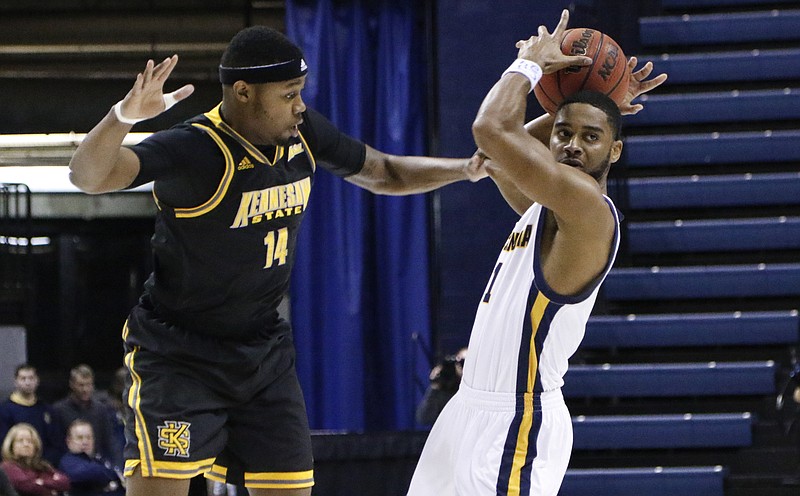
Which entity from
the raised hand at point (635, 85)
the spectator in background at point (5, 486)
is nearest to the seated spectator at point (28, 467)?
the spectator in background at point (5, 486)

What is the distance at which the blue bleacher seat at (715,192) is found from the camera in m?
7.38

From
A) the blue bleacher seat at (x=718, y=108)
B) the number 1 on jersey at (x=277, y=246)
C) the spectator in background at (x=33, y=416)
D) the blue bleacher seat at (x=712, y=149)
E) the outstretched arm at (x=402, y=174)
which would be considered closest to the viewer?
the number 1 on jersey at (x=277, y=246)

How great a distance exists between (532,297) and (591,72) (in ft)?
2.34

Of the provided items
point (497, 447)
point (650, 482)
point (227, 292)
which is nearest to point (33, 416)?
point (650, 482)

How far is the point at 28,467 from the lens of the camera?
7531 mm

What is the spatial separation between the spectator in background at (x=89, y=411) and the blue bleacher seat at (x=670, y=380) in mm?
3672

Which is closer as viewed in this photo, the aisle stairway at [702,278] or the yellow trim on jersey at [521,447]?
the yellow trim on jersey at [521,447]

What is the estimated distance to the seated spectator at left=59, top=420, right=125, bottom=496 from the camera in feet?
25.4

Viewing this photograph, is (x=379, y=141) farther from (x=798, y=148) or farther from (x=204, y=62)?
(x=798, y=148)

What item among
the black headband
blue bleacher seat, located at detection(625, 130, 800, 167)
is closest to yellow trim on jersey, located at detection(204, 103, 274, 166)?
the black headband

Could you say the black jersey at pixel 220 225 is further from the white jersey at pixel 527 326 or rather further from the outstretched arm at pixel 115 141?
the white jersey at pixel 527 326

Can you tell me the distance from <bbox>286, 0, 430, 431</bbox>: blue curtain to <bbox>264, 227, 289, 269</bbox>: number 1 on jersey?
4.27 meters

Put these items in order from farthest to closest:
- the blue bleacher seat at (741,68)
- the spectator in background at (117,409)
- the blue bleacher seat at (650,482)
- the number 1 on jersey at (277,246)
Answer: the spectator in background at (117,409) → the blue bleacher seat at (741,68) → the blue bleacher seat at (650,482) → the number 1 on jersey at (277,246)

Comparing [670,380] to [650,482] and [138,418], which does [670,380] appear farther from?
[138,418]
